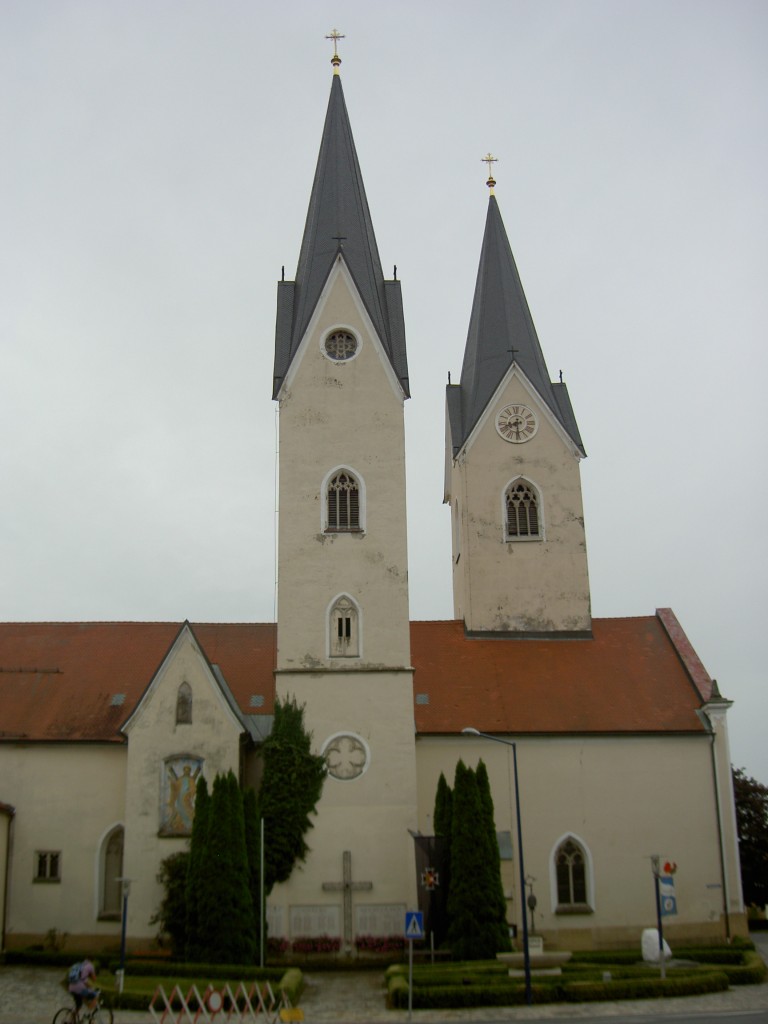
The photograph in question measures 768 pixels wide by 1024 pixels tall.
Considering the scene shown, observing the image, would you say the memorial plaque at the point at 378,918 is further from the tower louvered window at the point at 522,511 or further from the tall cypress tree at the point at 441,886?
the tower louvered window at the point at 522,511

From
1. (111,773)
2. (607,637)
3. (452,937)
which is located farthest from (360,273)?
(452,937)

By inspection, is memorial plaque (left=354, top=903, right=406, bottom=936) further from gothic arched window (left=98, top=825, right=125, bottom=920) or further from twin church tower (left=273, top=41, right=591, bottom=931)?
gothic arched window (left=98, top=825, right=125, bottom=920)

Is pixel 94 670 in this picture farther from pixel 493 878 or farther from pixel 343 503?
pixel 493 878

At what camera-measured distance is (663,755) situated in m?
37.2

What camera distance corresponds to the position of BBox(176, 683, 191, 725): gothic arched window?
34438mm

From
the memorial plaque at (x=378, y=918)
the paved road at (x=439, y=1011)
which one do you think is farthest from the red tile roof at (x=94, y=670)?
the paved road at (x=439, y=1011)

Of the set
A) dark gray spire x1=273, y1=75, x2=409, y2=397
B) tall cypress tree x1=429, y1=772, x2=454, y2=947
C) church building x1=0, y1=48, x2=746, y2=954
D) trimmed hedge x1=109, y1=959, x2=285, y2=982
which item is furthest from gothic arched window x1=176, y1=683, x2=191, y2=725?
dark gray spire x1=273, y1=75, x2=409, y2=397

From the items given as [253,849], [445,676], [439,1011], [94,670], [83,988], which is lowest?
[439,1011]

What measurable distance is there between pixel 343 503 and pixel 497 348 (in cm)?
1196

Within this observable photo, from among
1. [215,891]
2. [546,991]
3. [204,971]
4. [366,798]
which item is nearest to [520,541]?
[366,798]

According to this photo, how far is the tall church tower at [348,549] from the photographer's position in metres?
33.8

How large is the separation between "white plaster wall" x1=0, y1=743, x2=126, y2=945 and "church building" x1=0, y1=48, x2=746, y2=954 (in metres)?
0.07

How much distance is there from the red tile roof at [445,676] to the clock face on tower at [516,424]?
7.73 metres

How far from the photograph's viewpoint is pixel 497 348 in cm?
4478
